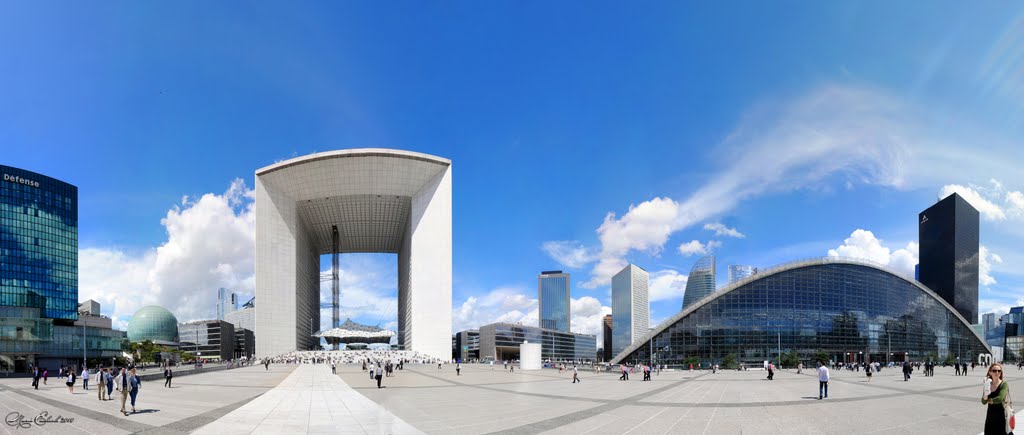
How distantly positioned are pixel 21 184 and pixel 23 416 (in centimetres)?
12354

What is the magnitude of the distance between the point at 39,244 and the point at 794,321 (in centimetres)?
14666

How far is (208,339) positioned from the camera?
171 meters

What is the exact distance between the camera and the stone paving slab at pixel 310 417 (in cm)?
1412

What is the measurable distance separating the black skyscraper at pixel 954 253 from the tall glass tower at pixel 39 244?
790 ft

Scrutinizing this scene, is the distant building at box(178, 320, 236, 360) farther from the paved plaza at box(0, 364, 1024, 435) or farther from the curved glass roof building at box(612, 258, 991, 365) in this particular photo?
the paved plaza at box(0, 364, 1024, 435)

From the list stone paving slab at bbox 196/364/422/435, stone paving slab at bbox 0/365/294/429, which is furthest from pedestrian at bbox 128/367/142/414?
stone paving slab at bbox 196/364/422/435

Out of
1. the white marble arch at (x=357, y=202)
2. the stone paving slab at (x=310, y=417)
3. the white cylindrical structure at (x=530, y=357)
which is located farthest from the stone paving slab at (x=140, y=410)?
the white marble arch at (x=357, y=202)

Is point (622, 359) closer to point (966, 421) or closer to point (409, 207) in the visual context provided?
point (409, 207)

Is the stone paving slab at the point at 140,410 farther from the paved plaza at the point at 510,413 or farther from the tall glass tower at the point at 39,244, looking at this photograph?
the tall glass tower at the point at 39,244

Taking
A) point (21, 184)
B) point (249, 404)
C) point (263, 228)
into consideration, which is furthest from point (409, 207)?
point (21, 184)

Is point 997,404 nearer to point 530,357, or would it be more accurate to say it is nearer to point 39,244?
point 530,357

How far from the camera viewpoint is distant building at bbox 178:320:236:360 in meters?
169

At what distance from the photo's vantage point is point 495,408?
18562 millimetres

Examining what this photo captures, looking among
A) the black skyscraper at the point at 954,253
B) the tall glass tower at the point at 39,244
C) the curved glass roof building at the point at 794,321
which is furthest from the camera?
the black skyscraper at the point at 954,253
